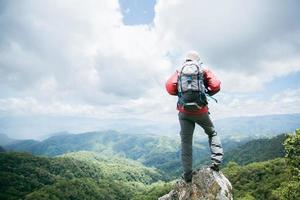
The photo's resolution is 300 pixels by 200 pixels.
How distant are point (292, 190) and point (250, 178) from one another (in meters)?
99.4

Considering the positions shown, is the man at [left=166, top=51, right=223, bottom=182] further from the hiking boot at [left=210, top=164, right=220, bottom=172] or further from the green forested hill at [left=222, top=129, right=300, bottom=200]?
the green forested hill at [left=222, top=129, right=300, bottom=200]

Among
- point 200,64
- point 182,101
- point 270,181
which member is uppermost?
point 200,64

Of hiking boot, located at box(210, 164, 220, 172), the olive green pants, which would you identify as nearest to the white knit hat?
the olive green pants

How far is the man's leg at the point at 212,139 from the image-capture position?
1134 centimetres

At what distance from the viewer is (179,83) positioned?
1084 cm

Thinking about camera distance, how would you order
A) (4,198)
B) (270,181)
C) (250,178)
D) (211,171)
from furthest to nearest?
1. (4,198)
2. (250,178)
3. (270,181)
4. (211,171)

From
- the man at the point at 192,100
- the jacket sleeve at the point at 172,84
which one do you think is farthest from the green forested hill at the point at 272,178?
the jacket sleeve at the point at 172,84

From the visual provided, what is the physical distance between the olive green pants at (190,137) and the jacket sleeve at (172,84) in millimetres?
887

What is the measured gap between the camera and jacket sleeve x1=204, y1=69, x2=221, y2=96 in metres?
10.6

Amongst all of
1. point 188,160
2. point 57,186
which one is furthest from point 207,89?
point 57,186

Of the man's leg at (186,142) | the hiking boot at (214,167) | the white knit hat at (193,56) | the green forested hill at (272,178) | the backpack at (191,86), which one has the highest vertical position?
the white knit hat at (193,56)

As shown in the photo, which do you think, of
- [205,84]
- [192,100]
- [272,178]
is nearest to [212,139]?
[192,100]

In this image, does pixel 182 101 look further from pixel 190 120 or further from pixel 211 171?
pixel 211 171

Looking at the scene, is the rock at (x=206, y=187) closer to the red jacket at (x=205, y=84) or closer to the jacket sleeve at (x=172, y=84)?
the red jacket at (x=205, y=84)
